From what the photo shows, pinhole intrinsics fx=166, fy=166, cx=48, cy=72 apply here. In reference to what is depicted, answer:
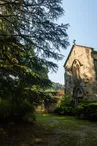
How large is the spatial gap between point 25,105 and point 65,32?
15.5ft

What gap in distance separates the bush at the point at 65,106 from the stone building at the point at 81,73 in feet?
3.03

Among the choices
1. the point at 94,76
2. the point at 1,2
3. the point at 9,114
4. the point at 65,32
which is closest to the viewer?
the point at 1,2

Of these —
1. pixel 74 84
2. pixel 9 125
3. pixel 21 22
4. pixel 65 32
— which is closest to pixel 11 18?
pixel 21 22

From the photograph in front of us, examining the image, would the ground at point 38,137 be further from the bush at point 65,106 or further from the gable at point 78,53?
the gable at point 78,53

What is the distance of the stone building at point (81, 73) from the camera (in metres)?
18.3

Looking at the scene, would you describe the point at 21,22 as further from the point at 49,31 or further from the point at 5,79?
the point at 5,79

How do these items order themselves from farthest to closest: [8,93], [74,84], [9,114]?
[74,84] → [9,114] → [8,93]

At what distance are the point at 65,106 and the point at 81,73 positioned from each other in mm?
4368

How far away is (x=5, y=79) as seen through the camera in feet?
23.1

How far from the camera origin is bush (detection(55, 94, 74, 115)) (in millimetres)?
18253

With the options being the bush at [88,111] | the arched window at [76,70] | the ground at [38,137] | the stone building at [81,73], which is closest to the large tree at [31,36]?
the ground at [38,137]

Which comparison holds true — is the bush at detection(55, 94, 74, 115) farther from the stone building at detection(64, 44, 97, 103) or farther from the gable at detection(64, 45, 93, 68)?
the gable at detection(64, 45, 93, 68)

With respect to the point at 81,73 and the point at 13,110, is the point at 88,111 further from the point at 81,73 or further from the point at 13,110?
the point at 81,73

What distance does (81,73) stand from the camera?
19.9 metres
